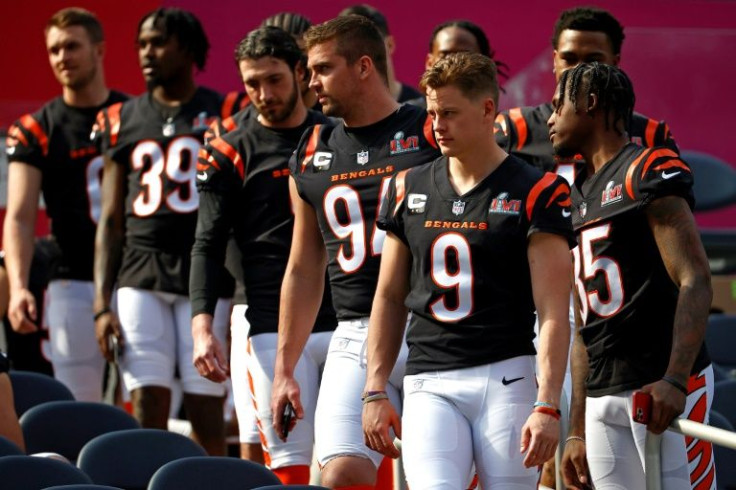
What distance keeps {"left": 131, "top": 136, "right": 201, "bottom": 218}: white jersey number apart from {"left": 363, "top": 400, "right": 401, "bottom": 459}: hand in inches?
86.2

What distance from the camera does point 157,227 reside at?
19.0 feet

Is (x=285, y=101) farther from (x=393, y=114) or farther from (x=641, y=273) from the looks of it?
(x=641, y=273)

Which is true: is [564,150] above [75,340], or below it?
above

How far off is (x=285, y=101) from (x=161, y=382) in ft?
4.19

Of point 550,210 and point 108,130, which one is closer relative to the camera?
point 550,210

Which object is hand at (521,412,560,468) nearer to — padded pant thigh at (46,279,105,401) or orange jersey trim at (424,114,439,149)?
orange jersey trim at (424,114,439,149)

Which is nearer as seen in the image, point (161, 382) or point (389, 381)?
point (389, 381)

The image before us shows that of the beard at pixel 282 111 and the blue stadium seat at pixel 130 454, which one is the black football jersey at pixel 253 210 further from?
the blue stadium seat at pixel 130 454

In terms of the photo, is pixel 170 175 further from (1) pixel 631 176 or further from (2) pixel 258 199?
(1) pixel 631 176

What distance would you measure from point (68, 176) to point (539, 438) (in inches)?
131

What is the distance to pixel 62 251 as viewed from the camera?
6273mm

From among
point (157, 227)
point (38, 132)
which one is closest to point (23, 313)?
point (157, 227)

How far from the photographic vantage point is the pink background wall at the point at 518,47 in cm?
824

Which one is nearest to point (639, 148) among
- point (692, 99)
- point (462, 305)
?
point (462, 305)
